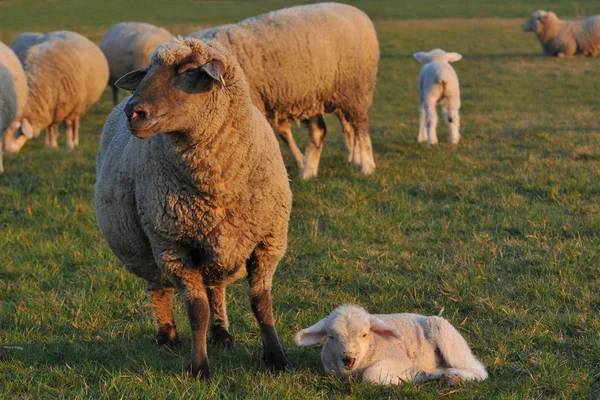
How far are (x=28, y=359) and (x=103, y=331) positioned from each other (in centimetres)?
56

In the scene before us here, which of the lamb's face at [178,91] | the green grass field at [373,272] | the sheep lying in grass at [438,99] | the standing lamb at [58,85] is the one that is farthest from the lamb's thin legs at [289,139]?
the lamb's face at [178,91]

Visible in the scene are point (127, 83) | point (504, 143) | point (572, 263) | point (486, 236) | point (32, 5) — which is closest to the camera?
point (127, 83)

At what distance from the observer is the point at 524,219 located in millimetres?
6859

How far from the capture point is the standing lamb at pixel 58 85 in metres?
13.5

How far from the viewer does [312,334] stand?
158 inches

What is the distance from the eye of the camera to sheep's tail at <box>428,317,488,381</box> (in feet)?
12.9

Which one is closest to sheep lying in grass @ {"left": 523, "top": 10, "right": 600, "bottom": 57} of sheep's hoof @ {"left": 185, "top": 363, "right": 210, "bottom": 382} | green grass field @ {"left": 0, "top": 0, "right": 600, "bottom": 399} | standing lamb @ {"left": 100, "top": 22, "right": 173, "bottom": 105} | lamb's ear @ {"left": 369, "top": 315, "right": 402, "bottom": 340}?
standing lamb @ {"left": 100, "top": 22, "right": 173, "bottom": 105}

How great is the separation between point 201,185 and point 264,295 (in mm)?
763

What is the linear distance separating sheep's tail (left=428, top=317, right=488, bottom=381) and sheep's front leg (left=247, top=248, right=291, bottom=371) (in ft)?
2.72

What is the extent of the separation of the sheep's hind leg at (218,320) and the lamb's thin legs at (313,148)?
14.3 feet

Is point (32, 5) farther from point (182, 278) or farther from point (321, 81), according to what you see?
point (182, 278)

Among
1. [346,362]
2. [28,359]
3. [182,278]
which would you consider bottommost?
[28,359]

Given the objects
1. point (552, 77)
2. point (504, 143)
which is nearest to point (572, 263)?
point (504, 143)

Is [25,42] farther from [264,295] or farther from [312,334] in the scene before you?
[312,334]
